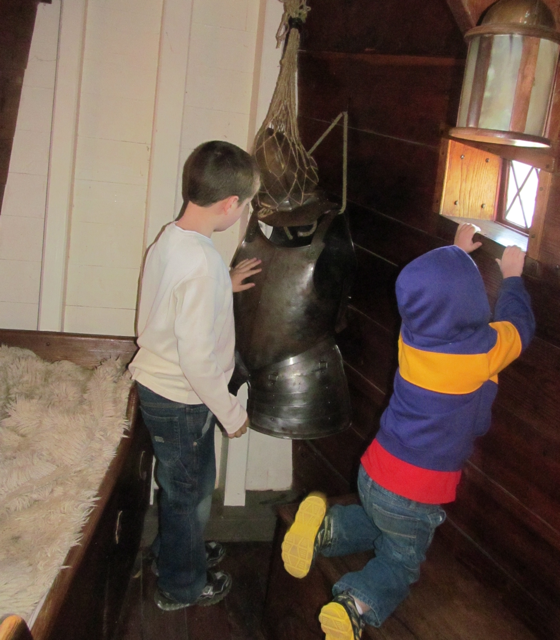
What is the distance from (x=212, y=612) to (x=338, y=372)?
99 cm

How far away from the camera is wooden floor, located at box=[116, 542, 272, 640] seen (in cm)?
216

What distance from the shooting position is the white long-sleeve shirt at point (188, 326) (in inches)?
68.7

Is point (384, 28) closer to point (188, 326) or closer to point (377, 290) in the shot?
point (377, 290)

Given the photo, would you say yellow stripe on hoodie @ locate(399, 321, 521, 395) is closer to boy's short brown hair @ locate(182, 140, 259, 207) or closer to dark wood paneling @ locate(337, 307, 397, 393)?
dark wood paneling @ locate(337, 307, 397, 393)

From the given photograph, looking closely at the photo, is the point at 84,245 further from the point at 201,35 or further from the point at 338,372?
the point at 338,372

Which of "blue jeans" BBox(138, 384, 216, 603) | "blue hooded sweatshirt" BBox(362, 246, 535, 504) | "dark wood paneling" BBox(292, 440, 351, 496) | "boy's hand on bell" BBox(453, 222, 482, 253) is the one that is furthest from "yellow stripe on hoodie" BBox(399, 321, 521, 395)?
"dark wood paneling" BBox(292, 440, 351, 496)

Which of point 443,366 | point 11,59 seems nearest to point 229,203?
point 443,366

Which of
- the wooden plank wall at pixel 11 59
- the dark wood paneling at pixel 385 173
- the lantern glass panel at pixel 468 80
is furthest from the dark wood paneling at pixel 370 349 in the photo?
the wooden plank wall at pixel 11 59

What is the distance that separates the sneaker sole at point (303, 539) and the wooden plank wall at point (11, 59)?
1.65 metres

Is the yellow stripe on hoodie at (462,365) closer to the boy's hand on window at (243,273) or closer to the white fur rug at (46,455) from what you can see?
Answer: the boy's hand on window at (243,273)

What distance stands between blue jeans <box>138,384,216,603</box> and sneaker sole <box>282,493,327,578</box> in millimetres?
446

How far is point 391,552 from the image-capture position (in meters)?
1.62

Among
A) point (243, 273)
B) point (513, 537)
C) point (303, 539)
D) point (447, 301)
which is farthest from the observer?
point (243, 273)

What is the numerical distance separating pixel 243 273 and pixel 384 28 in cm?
89
